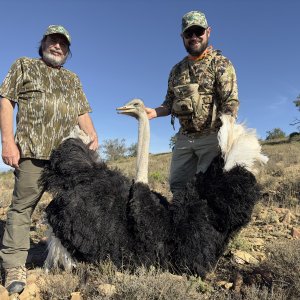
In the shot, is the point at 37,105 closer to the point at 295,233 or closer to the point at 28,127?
the point at 28,127

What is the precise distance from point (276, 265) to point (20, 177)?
2.66 m

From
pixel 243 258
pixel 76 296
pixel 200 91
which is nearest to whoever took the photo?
pixel 76 296

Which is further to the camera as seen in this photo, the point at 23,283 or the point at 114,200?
the point at 114,200

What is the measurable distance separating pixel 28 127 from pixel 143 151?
126 cm

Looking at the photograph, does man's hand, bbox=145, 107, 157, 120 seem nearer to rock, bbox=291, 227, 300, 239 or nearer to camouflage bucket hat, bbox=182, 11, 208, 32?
camouflage bucket hat, bbox=182, 11, 208, 32

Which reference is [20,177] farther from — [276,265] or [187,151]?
[276,265]

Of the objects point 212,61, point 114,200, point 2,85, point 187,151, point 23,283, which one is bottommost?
point 23,283

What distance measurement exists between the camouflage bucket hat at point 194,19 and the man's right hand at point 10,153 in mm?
2210

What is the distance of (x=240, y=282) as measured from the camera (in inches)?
149

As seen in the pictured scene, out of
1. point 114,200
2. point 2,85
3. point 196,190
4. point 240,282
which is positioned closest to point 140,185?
point 114,200

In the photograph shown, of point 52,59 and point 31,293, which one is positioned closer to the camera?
point 31,293

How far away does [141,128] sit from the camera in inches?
189

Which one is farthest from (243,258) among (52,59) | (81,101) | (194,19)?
(52,59)

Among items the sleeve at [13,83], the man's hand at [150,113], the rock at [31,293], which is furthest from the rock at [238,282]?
the sleeve at [13,83]
